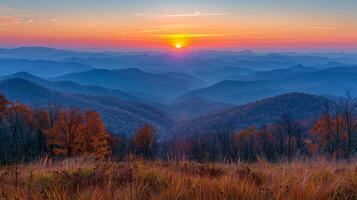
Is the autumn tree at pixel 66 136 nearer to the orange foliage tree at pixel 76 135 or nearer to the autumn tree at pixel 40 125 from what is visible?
the orange foliage tree at pixel 76 135

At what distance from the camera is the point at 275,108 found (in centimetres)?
16700

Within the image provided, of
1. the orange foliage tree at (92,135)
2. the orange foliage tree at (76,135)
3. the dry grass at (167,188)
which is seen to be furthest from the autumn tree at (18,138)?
the orange foliage tree at (92,135)

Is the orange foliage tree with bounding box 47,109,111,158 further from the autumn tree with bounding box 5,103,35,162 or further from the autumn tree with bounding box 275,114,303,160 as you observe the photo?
the autumn tree with bounding box 275,114,303,160

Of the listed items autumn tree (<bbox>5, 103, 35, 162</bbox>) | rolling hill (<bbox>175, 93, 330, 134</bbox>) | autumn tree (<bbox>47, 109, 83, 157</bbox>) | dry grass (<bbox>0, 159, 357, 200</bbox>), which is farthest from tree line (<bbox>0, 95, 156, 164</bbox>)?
rolling hill (<bbox>175, 93, 330, 134</bbox>)

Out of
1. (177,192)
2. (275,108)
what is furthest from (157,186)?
(275,108)

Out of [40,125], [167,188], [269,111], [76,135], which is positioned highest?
[167,188]

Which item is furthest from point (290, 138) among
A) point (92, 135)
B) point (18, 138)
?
point (18, 138)

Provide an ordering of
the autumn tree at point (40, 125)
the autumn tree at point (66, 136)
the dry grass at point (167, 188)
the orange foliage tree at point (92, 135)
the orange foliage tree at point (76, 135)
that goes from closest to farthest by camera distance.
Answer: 1. the dry grass at point (167, 188)
2. the autumn tree at point (66, 136)
3. the orange foliage tree at point (76, 135)
4. the orange foliage tree at point (92, 135)
5. the autumn tree at point (40, 125)

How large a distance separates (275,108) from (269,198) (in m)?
170

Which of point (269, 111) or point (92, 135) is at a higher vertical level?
point (92, 135)

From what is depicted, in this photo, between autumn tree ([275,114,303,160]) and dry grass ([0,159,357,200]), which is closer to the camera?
dry grass ([0,159,357,200])

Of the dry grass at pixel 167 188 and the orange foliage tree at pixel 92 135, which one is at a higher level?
the dry grass at pixel 167 188

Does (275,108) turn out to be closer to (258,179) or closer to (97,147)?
(97,147)

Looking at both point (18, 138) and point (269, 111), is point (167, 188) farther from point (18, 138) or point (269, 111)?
point (269, 111)
